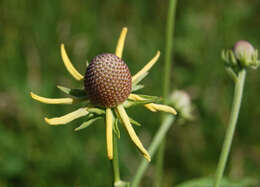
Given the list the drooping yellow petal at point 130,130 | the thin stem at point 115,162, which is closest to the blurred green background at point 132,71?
the thin stem at point 115,162

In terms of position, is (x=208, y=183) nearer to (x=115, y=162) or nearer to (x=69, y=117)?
(x=115, y=162)

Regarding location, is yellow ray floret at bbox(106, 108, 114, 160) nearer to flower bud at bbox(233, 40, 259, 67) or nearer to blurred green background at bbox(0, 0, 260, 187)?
flower bud at bbox(233, 40, 259, 67)

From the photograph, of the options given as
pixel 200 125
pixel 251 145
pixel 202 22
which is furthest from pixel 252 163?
pixel 202 22

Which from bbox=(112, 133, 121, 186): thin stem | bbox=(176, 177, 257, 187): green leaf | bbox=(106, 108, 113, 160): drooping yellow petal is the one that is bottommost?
bbox=(176, 177, 257, 187): green leaf

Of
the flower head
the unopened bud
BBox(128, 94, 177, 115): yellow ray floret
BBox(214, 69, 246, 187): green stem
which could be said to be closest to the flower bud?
the flower head

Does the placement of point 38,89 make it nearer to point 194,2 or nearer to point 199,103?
point 199,103

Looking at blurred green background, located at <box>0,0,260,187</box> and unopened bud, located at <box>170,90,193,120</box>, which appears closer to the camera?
unopened bud, located at <box>170,90,193,120</box>

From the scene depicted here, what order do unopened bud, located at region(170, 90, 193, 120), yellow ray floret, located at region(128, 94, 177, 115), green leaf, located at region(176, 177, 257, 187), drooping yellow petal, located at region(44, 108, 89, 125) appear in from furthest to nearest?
unopened bud, located at region(170, 90, 193, 120)
green leaf, located at region(176, 177, 257, 187)
yellow ray floret, located at region(128, 94, 177, 115)
drooping yellow petal, located at region(44, 108, 89, 125)
